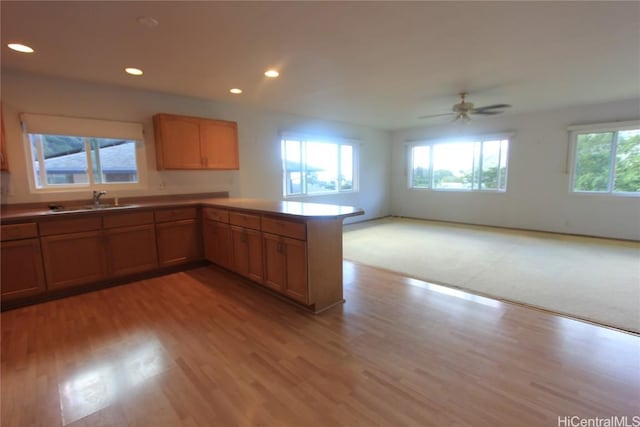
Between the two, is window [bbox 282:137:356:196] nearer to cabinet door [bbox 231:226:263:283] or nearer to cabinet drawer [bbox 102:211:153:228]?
cabinet door [bbox 231:226:263:283]

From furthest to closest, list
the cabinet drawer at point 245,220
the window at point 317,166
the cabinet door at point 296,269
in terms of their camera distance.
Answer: the window at point 317,166
the cabinet drawer at point 245,220
the cabinet door at point 296,269

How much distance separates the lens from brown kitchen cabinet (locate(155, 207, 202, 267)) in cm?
376

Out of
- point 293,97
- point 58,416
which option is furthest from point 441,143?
point 58,416

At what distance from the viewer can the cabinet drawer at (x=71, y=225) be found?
300 centimetres

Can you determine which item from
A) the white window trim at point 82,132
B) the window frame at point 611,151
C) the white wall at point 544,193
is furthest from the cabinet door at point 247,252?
the window frame at point 611,151

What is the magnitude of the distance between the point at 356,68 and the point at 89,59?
271cm

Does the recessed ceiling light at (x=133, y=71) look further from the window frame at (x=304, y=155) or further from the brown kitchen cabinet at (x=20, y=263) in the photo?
the window frame at (x=304, y=155)

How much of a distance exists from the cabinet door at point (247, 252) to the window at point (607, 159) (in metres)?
6.32

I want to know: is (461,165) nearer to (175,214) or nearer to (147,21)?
(175,214)

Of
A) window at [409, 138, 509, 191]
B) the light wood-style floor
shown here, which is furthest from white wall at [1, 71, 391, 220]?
window at [409, 138, 509, 191]

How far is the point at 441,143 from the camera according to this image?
7.44m

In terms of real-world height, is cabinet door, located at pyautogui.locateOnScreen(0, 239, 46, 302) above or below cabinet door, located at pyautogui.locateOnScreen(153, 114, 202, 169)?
below

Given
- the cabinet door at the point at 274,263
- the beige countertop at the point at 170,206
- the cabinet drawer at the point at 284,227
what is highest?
the beige countertop at the point at 170,206

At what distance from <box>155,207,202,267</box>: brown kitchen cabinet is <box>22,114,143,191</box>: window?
84cm
